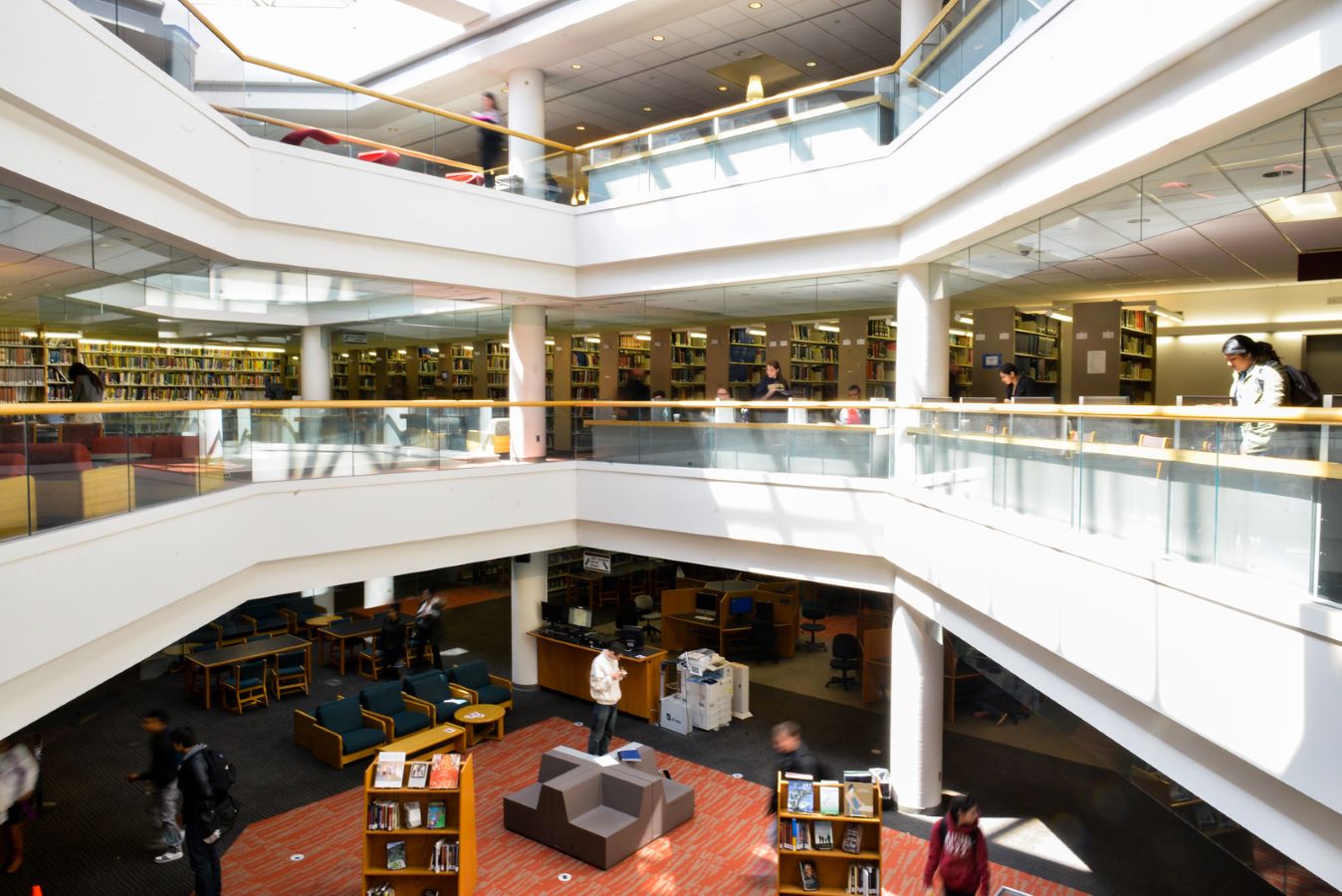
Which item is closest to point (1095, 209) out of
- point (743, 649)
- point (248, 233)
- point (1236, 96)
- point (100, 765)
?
point (1236, 96)

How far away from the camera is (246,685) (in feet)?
38.3

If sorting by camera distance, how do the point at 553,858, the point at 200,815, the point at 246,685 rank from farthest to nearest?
the point at 246,685, the point at 553,858, the point at 200,815

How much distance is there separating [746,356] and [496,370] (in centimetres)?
555

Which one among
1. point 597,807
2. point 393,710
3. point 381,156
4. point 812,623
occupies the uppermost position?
point 381,156

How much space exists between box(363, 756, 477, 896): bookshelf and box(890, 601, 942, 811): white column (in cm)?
469

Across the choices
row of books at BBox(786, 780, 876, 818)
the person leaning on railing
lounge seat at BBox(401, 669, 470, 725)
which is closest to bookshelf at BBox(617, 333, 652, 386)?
lounge seat at BBox(401, 669, 470, 725)

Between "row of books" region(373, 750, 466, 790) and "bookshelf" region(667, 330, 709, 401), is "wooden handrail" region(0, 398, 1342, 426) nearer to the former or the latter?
"row of books" region(373, 750, 466, 790)

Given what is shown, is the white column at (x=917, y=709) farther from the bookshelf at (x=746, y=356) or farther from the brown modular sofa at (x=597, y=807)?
the bookshelf at (x=746, y=356)

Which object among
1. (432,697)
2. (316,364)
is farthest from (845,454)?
(316,364)

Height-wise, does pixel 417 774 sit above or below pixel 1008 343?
below

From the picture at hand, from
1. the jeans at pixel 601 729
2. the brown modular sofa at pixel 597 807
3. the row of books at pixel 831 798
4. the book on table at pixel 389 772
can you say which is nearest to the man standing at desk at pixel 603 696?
the jeans at pixel 601 729

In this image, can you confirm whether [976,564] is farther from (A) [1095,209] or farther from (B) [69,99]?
(B) [69,99]

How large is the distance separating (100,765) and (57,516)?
693 centimetres

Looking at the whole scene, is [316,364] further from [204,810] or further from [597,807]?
[597,807]
